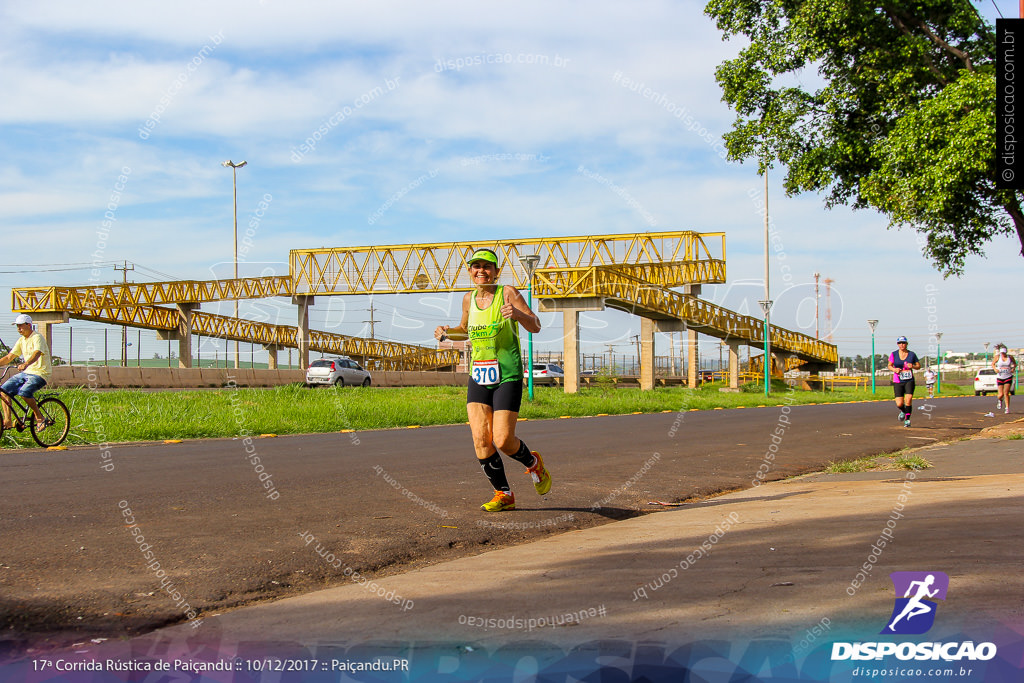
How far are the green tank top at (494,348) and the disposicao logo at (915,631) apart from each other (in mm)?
3533

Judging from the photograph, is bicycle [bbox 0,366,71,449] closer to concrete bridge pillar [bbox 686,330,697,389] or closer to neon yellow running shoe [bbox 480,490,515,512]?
neon yellow running shoe [bbox 480,490,515,512]

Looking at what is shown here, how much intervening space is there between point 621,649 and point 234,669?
4.63 ft

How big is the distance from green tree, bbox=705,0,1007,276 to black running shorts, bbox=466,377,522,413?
1230 centimetres

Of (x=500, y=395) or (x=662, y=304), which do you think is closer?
(x=500, y=395)

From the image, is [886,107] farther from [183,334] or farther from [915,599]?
[183,334]

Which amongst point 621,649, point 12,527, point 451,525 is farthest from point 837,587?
point 12,527

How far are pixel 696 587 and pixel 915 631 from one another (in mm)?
1019

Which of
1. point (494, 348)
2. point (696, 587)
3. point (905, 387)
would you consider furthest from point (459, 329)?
point (905, 387)

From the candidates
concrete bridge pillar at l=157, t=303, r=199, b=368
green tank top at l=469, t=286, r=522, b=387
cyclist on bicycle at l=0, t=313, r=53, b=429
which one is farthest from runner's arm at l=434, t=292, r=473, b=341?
concrete bridge pillar at l=157, t=303, r=199, b=368

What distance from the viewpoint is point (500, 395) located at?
6754 mm

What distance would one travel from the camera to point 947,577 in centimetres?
379

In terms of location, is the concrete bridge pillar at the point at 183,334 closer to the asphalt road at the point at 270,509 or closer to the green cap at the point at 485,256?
the asphalt road at the point at 270,509

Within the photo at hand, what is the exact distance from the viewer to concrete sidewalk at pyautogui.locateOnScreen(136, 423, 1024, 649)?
11.1ft

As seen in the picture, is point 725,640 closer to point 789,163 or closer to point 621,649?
point 621,649
